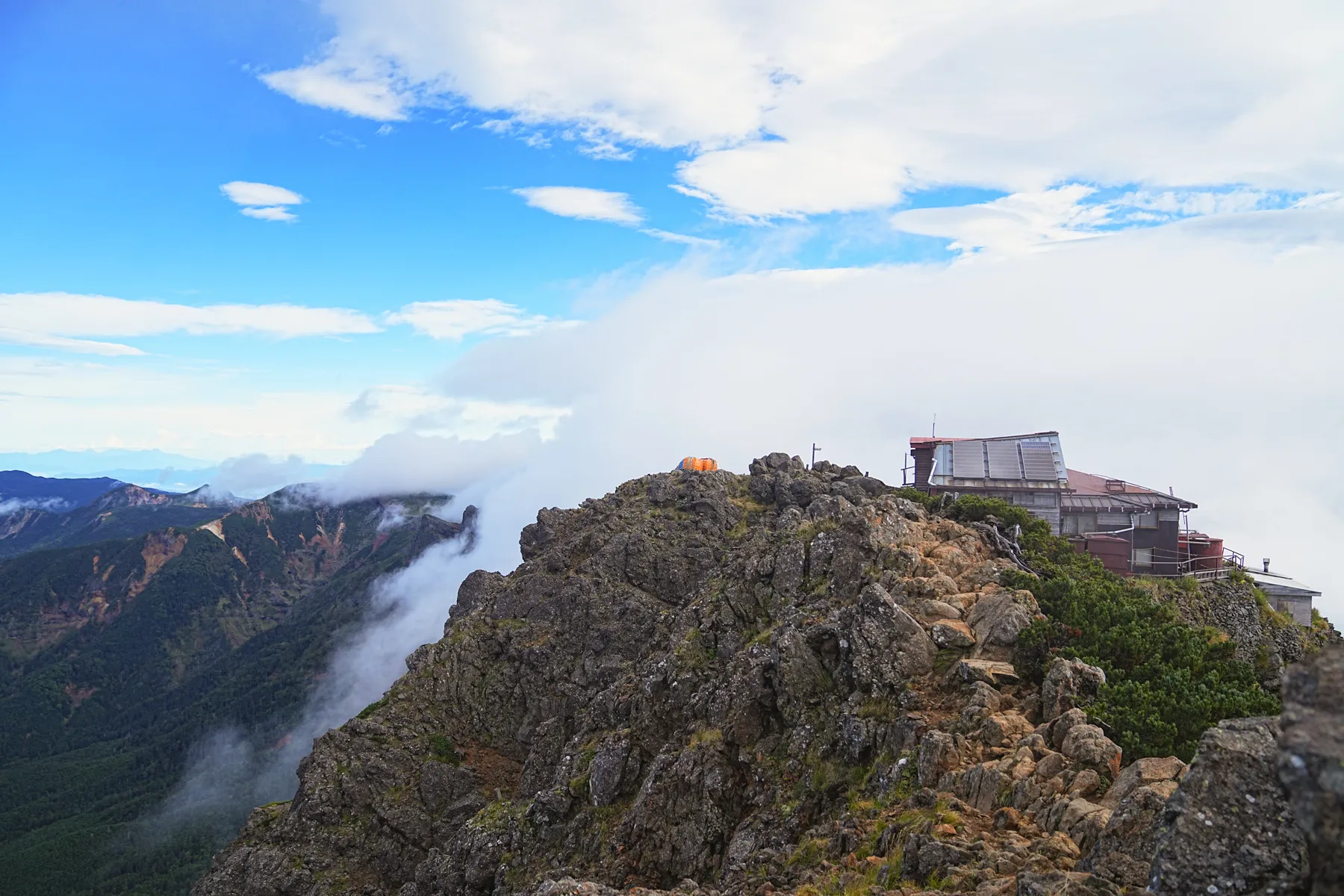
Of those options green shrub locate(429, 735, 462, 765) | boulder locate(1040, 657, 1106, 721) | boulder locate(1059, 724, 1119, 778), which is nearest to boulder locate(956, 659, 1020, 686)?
boulder locate(1040, 657, 1106, 721)

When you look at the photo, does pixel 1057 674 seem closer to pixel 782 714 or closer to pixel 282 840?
pixel 782 714

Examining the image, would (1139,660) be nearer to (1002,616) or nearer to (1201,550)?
(1002,616)

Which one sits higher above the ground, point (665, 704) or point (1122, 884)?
point (1122, 884)

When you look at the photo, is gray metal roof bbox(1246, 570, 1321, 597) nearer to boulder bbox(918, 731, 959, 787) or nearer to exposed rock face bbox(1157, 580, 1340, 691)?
exposed rock face bbox(1157, 580, 1340, 691)

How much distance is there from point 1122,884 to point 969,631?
17.4 m

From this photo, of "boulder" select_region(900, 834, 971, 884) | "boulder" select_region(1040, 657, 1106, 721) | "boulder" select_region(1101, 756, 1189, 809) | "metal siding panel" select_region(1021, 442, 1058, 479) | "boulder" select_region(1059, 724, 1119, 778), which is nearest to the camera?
"boulder" select_region(900, 834, 971, 884)

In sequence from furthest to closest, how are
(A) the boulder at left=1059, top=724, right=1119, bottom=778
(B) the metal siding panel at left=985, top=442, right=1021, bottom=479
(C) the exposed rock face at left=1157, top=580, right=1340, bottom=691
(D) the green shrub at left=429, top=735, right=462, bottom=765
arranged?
(D) the green shrub at left=429, top=735, right=462, bottom=765 < (B) the metal siding panel at left=985, top=442, right=1021, bottom=479 < (C) the exposed rock face at left=1157, top=580, right=1340, bottom=691 < (A) the boulder at left=1059, top=724, right=1119, bottom=778

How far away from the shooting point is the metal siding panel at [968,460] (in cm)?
6562

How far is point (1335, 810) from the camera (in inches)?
372

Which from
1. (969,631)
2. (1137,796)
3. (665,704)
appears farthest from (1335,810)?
(665,704)

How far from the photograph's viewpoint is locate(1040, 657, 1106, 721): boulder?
27.6m

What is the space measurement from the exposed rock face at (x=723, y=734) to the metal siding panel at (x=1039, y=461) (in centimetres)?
1283

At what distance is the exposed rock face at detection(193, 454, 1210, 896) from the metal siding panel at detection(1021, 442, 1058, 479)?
1283 centimetres

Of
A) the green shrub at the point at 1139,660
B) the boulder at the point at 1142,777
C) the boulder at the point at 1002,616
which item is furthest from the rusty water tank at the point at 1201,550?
the boulder at the point at 1142,777
